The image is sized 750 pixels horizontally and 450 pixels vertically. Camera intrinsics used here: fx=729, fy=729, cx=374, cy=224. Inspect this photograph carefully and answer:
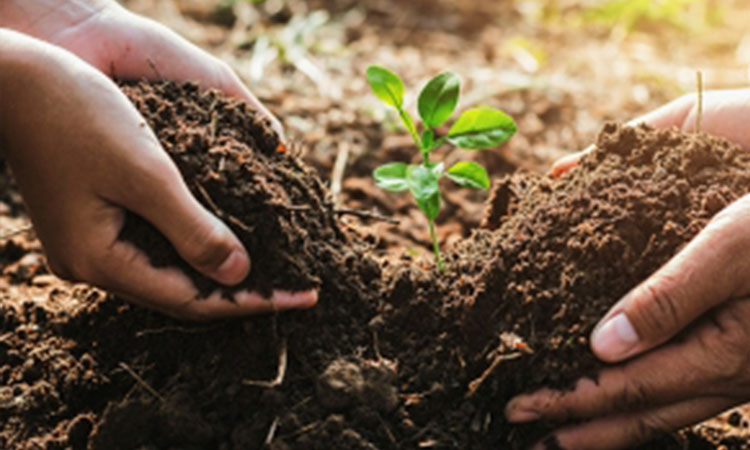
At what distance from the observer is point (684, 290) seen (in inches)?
55.4

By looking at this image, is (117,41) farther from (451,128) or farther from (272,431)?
(272,431)

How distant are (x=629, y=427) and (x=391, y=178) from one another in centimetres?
73

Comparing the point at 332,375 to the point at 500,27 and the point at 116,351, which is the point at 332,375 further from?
the point at 500,27

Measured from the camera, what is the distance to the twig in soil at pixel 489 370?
1541mm

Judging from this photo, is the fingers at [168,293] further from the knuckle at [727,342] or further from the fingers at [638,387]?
the knuckle at [727,342]

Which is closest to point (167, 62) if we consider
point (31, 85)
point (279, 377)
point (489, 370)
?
point (31, 85)

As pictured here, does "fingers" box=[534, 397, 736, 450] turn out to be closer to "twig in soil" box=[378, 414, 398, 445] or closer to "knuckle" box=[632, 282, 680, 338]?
"knuckle" box=[632, 282, 680, 338]

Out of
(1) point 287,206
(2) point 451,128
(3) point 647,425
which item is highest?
(2) point 451,128

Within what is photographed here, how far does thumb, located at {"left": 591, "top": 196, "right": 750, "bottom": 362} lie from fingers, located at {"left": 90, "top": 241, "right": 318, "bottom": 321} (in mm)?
676

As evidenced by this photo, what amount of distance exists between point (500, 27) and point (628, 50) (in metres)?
0.84

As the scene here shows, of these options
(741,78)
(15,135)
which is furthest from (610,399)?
(741,78)

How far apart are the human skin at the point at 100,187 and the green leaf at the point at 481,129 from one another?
51 centimetres

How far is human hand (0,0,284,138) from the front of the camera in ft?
6.10

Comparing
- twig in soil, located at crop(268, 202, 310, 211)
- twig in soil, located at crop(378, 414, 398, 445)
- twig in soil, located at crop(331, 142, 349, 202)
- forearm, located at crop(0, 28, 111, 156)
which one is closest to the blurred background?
twig in soil, located at crop(331, 142, 349, 202)
